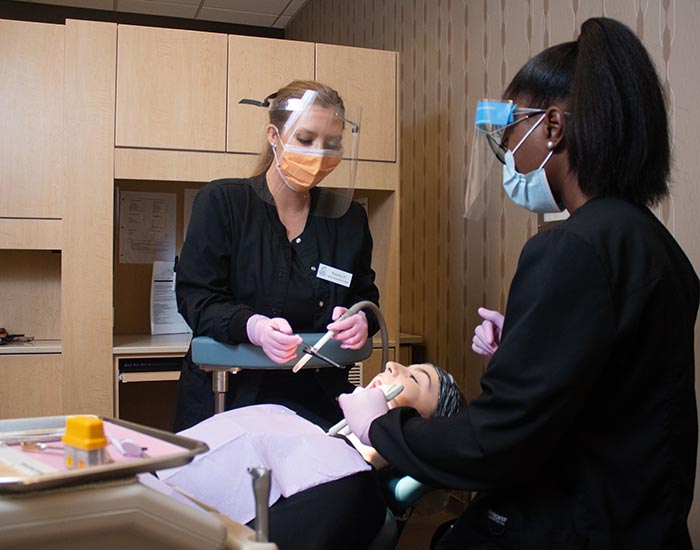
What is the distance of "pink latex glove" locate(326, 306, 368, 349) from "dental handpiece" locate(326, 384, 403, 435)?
0.23 metres

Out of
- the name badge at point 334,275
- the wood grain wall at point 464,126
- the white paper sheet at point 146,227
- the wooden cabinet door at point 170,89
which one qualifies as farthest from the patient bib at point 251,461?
the white paper sheet at point 146,227

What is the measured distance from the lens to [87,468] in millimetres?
687

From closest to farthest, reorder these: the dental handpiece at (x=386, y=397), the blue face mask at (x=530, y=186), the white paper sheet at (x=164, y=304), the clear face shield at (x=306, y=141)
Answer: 1. the blue face mask at (x=530, y=186)
2. the dental handpiece at (x=386, y=397)
3. the clear face shield at (x=306, y=141)
4. the white paper sheet at (x=164, y=304)

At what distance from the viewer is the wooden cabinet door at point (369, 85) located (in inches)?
124

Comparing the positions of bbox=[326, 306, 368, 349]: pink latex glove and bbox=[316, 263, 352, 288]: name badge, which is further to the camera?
bbox=[316, 263, 352, 288]: name badge

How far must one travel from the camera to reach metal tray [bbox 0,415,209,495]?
0.66 m

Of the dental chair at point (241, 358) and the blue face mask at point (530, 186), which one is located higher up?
the blue face mask at point (530, 186)

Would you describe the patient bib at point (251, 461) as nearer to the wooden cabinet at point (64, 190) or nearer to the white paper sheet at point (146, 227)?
the wooden cabinet at point (64, 190)

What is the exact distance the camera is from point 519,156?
1.20 meters

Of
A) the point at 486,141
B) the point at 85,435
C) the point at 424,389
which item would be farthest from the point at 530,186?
the point at 85,435

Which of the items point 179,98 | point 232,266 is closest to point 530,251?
point 232,266

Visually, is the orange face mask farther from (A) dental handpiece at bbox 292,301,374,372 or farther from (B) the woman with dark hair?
(B) the woman with dark hair

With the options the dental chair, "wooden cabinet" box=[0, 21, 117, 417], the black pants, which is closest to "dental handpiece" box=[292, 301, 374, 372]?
the dental chair

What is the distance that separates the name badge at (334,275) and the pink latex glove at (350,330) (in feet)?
0.44
